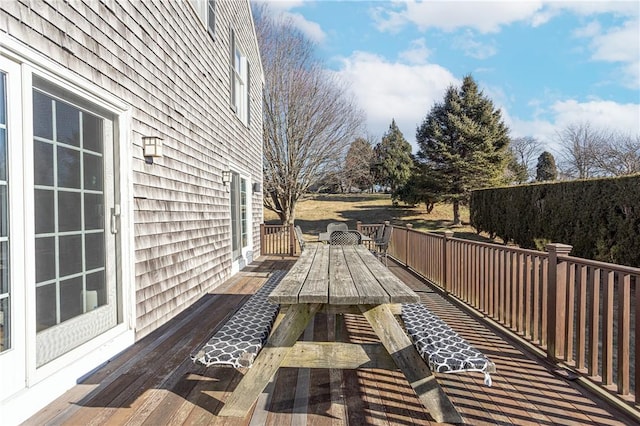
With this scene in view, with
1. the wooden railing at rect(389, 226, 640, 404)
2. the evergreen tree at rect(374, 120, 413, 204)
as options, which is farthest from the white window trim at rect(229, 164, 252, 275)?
the evergreen tree at rect(374, 120, 413, 204)

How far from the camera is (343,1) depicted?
26.4ft

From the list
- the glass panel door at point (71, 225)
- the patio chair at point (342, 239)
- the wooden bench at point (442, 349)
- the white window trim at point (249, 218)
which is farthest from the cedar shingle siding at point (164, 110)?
the wooden bench at point (442, 349)

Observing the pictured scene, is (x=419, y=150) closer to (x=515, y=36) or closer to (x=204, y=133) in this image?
(x=515, y=36)

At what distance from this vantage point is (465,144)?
16.9m

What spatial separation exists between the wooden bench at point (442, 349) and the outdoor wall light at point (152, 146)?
8.62 feet

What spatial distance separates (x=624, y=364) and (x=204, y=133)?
490 cm

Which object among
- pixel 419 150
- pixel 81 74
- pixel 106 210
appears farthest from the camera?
pixel 419 150

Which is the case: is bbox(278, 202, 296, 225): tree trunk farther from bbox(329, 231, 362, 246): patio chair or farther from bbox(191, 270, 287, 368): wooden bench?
bbox(191, 270, 287, 368): wooden bench

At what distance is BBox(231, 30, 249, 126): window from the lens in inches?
261

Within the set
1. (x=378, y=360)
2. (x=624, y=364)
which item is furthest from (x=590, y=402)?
(x=378, y=360)

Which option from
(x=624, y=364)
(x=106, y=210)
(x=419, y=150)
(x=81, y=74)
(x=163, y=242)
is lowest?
(x=624, y=364)

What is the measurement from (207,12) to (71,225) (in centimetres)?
409

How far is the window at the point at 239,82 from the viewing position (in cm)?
662

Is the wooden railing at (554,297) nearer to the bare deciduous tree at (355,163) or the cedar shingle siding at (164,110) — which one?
the cedar shingle siding at (164,110)
